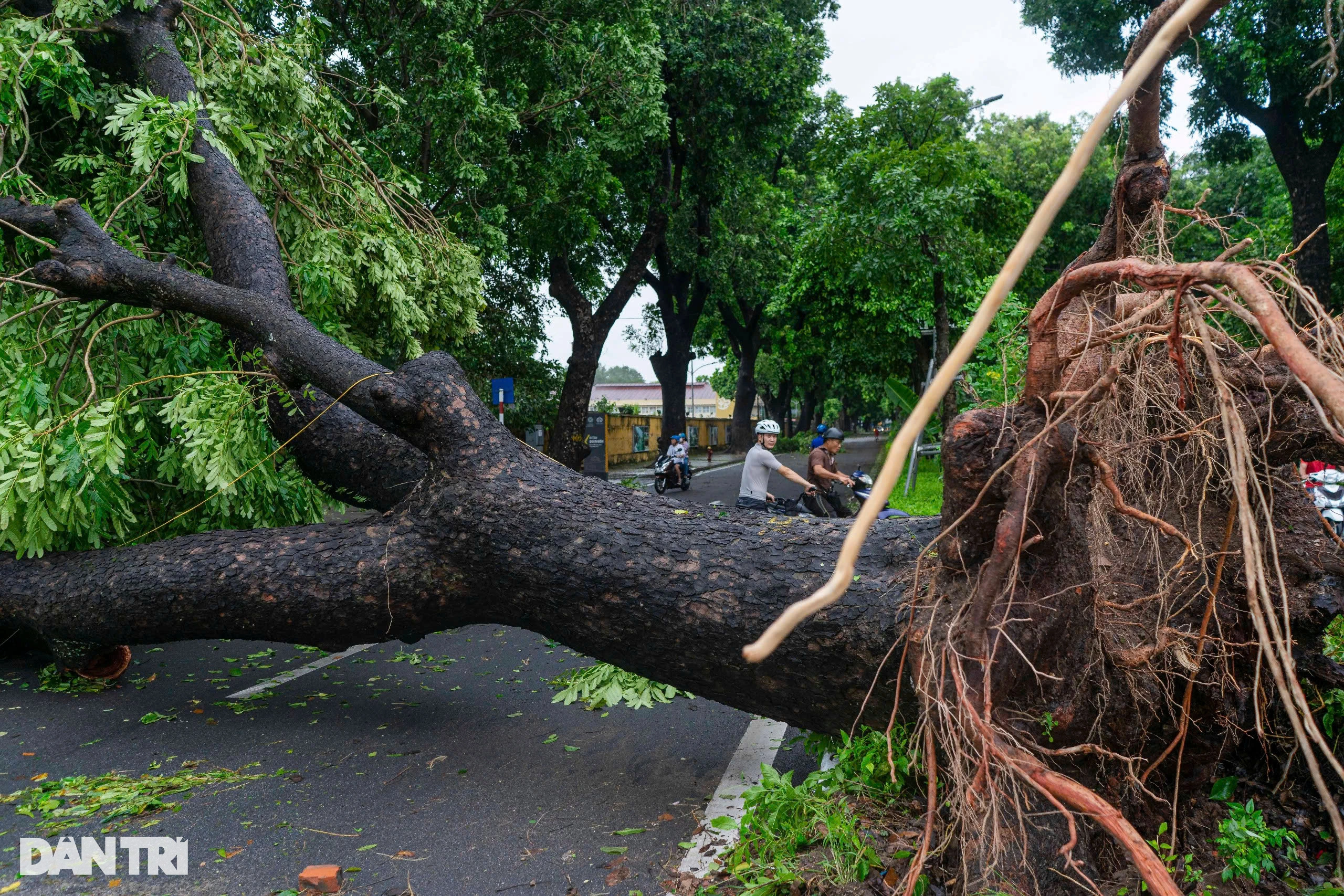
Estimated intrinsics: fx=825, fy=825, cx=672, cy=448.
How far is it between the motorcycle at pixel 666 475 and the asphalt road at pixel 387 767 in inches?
515

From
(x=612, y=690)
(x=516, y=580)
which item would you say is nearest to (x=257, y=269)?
(x=516, y=580)

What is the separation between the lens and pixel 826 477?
30.8 ft

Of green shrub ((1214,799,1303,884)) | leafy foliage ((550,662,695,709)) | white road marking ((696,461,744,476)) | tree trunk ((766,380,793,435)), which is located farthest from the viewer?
tree trunk ((766,380,793,435))

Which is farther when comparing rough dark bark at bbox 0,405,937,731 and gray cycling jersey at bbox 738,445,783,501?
gray cycling jersey at bbox 738,445,783,501

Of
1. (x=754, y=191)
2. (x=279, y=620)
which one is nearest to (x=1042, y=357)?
(x=279, y=620)

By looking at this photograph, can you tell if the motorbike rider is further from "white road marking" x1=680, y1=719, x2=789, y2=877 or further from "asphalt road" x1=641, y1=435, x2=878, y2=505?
"white road marking" x1=680, y1=719, x2=789, y2=877

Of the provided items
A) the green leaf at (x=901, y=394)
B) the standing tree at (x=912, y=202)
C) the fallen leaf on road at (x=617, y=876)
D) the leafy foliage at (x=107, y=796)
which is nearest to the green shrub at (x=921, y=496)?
the green leaf at (x=901, y=394)

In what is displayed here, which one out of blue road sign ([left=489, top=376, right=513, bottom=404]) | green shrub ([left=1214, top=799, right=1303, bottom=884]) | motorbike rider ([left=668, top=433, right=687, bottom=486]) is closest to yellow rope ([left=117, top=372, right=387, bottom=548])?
green shrub ([left=1214, top=799, right=1303, bottom=884])

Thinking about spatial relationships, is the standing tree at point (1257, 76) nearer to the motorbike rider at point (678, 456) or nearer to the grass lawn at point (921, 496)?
the grass lawn at point (921, 496)

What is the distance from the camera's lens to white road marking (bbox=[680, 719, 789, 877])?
3332 mm

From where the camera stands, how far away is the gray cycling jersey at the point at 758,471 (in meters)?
8.47

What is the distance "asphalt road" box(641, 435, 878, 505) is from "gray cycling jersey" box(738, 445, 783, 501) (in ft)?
3.57

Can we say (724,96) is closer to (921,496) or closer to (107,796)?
(921,496)

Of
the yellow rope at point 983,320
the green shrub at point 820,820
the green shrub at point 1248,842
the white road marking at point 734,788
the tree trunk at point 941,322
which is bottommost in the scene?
the white road marking at point 734,788
